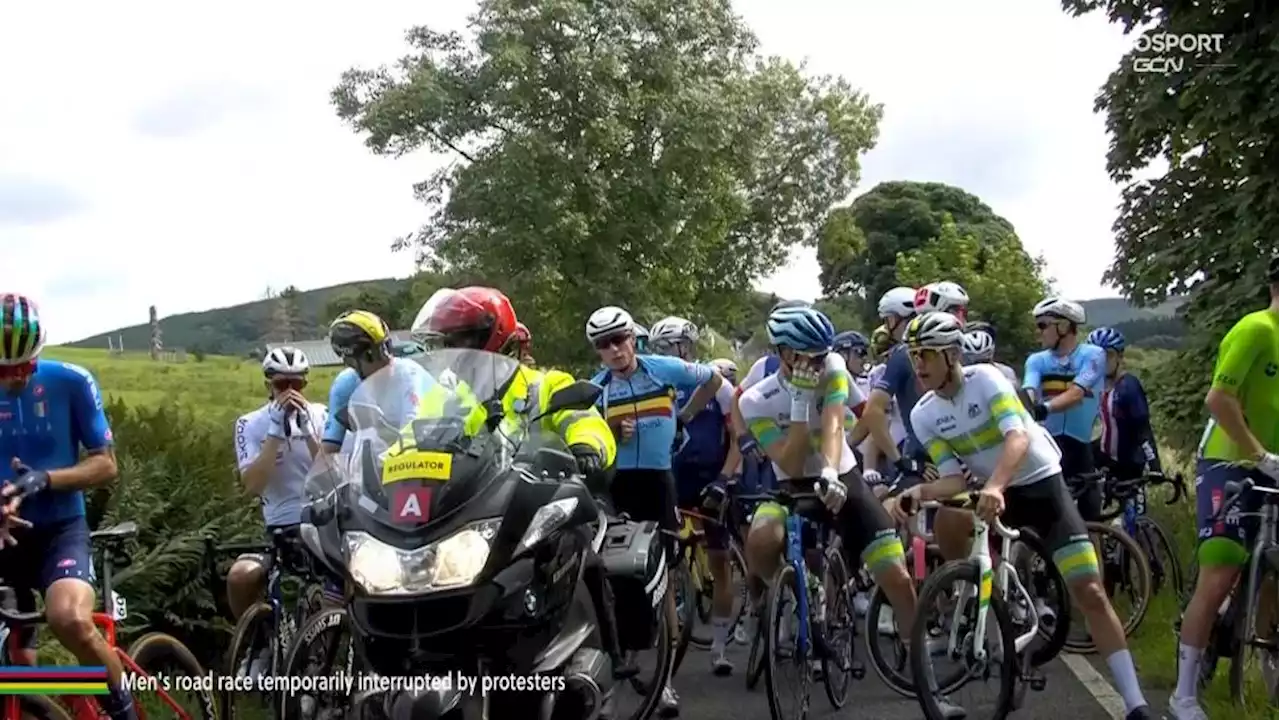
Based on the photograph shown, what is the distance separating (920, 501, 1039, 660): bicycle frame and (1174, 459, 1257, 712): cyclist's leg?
705 mm

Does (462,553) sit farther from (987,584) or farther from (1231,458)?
(1231,458)

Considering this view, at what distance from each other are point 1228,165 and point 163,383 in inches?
454

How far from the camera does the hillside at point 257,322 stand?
13385mm

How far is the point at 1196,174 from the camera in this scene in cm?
1347

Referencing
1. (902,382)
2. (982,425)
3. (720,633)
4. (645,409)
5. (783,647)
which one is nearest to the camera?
(783,647)

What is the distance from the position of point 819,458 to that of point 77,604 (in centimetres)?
365

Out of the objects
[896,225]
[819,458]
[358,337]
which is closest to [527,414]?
[358,337]

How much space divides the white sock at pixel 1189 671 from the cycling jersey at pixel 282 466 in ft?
14.6

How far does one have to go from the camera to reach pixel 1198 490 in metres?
6.42

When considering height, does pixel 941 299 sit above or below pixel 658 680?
above

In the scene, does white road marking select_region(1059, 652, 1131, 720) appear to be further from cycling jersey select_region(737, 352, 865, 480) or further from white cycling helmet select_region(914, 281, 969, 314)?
white cycling helmet select_region(914, 281, 969, 314)

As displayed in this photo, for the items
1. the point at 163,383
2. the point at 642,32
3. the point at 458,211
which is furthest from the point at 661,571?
the point at 642,32

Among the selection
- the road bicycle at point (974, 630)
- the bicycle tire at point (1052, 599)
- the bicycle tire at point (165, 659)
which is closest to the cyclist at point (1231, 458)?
the bicycle tire at point (1052, 599)

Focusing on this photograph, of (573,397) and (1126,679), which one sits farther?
(1126,679)
